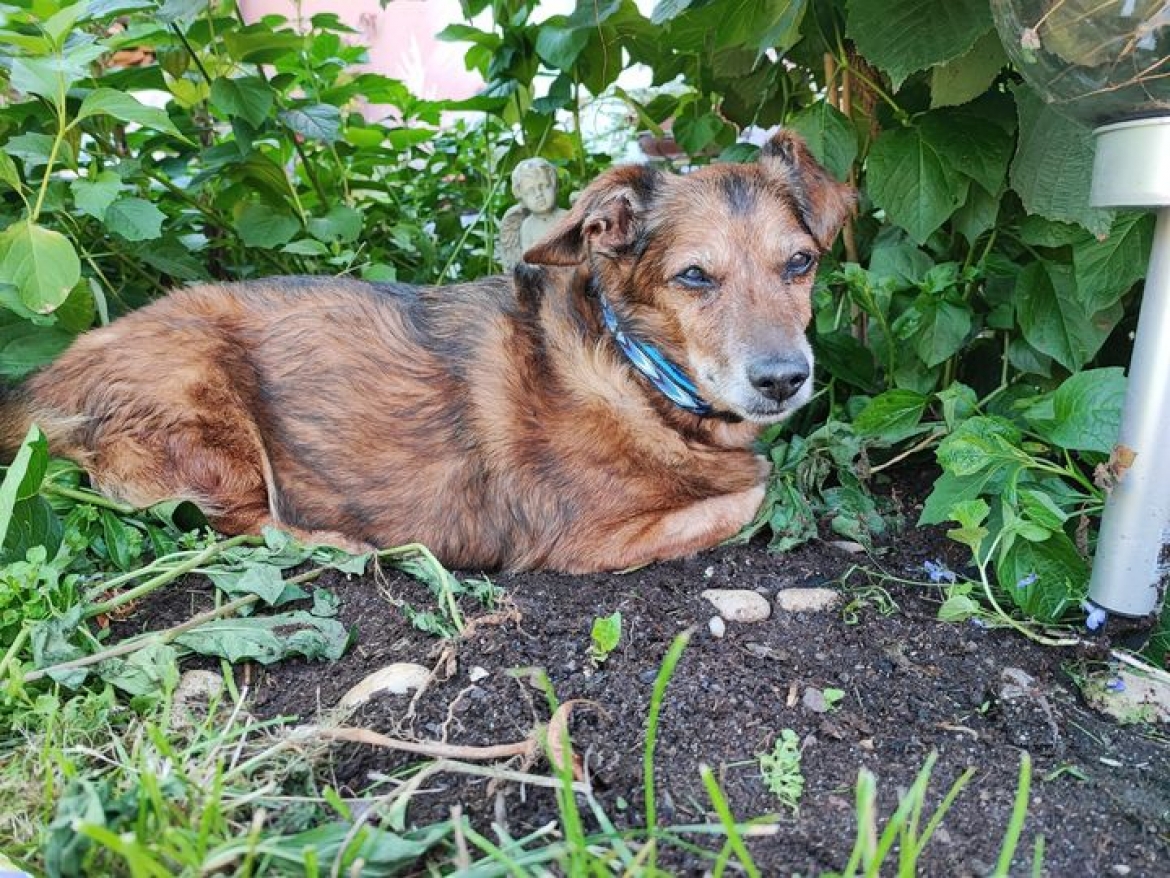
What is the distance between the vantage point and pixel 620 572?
2.94 metres

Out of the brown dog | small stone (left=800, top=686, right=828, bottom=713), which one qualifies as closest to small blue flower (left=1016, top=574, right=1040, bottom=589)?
small stone (left=800, top=686, right=828, bottom=713)

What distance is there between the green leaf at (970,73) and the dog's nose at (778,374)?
89 cm

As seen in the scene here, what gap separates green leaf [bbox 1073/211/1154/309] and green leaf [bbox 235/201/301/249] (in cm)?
305

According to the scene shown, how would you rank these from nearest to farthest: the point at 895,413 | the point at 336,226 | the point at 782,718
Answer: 1. the point at 782,718
2. the point at 895,413
3. the point at 336,226

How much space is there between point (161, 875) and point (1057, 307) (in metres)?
2.85

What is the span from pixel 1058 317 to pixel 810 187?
89 cm

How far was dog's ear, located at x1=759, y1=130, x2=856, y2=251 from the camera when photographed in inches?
123

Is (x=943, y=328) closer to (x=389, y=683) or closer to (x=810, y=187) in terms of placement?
(x=810, y=187)

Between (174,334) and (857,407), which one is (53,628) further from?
(857,407)

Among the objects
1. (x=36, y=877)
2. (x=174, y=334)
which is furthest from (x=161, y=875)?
(x=174, y=334)

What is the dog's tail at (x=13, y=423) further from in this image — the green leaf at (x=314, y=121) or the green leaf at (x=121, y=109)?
the green leaf at (x=314, y=121)

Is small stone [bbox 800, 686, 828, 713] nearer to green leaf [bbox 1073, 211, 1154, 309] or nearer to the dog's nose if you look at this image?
the dog's nose

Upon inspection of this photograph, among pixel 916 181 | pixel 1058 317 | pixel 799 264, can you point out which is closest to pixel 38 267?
pixel 799 264

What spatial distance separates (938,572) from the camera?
2.57m
